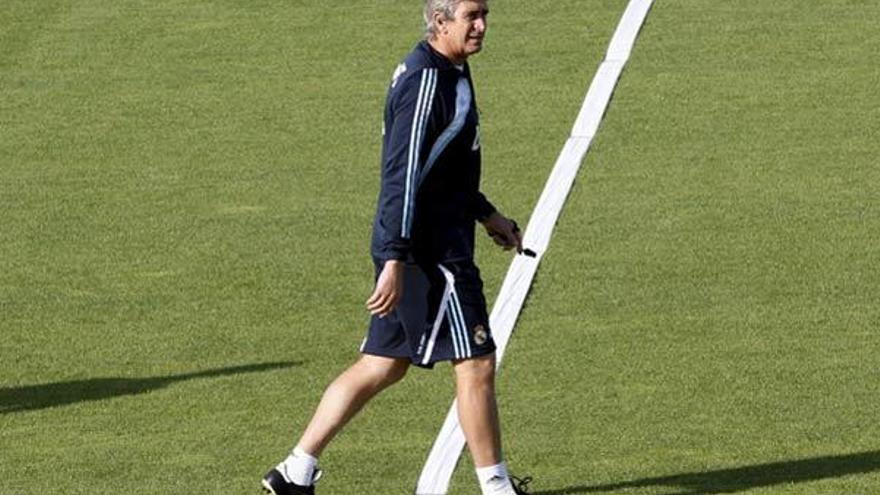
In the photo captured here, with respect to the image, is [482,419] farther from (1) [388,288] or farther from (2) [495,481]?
(1) [388,288]

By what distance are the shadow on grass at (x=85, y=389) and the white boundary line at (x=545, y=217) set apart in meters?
1.32

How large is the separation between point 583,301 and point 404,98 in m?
3.65

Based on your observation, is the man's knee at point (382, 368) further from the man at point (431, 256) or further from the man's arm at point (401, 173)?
the man's arm at point (401, 173)

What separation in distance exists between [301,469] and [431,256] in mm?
993

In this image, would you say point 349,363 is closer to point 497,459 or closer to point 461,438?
point 461,438

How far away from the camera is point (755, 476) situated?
1028cm

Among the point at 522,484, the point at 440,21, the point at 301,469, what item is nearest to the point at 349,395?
the point at 301,469

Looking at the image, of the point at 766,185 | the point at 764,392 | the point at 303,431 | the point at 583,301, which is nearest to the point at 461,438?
the point at 303,431

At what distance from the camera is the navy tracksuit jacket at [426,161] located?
30.8 ft

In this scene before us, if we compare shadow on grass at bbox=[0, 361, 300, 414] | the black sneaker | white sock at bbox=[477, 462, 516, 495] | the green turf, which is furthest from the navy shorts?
shadow on grass at bbox=[0, 361, 300, 414]

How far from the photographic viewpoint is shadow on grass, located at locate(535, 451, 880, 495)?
10.2m

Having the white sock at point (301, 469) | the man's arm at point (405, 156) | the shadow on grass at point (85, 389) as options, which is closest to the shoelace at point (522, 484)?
the white sock at point (301, 469)

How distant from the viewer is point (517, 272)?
13359mm

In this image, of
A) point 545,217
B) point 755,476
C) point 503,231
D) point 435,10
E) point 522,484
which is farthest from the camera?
point 545,217
